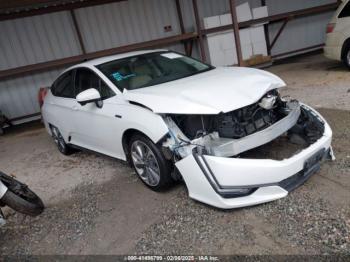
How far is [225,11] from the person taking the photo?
1095 centimetres

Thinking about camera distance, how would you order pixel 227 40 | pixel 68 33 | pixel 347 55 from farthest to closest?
1. pixel 227 40
2. pixel 68 33
3. pixel 347 55

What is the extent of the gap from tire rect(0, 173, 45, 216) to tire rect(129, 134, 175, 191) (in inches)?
46.2

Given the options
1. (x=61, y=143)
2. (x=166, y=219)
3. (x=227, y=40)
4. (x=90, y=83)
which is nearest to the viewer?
(x=166, y=219)

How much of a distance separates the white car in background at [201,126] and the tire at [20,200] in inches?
39.9

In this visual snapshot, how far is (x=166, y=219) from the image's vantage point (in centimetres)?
321

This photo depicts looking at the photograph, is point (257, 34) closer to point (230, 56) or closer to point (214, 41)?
point (230, 56)

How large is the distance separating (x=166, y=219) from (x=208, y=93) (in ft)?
4.15

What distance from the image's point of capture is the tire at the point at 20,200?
3399 mm

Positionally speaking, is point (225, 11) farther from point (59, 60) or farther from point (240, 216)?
point (240, 216)

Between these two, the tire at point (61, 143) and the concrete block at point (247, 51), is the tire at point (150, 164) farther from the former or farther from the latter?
the concrete block at point (247, 51)

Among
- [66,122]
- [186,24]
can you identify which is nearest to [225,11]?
[186,24]

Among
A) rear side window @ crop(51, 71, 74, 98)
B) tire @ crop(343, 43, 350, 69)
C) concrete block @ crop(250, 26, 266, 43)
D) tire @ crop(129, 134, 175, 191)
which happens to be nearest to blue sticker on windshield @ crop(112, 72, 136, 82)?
tire @ crop(129, 134, 175, 191)

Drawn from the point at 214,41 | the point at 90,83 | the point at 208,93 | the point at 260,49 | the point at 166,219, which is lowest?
the point at 166,219

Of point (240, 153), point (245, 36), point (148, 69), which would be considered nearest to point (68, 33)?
point (245, 36)
